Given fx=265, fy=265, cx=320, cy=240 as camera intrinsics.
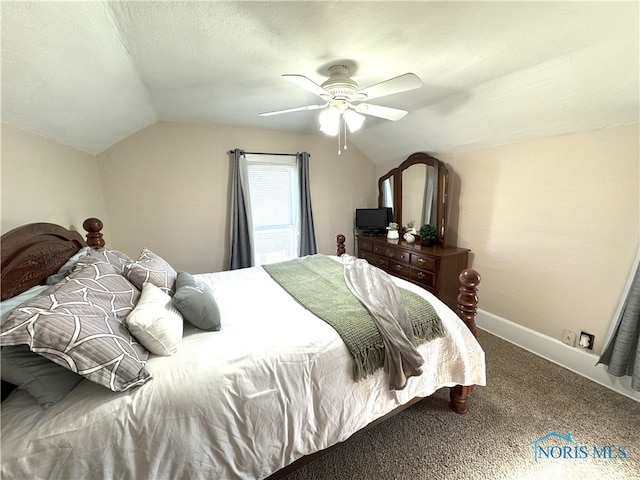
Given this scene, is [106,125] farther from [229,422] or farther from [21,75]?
[229,422]

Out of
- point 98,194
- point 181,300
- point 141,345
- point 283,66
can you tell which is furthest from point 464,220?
point 98,194

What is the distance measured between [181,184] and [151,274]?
1.68 m

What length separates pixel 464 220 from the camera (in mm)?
2951

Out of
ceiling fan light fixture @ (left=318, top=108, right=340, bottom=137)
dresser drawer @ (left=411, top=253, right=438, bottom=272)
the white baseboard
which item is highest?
ceiling fan light fixture @ (left=318, top=108, right=340, bottom=137)

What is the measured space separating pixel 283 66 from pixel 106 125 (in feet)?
5.19

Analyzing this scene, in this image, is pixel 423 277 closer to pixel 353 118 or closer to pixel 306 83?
pixel 353 118

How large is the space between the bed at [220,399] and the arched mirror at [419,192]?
1.62 meters

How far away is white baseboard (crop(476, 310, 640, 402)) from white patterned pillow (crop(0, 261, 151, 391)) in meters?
3.00

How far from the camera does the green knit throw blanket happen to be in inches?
52.5

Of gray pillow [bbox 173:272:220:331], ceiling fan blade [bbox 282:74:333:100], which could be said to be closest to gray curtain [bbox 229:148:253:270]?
ceiling fan blade [bbox 282:74:333:100]

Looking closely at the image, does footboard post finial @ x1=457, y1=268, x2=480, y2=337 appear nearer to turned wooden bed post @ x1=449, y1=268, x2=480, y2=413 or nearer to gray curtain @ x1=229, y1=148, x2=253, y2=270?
turned wooden bed post @ x1=449, y1=268, x2=480, y2=413

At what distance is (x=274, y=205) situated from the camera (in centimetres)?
348

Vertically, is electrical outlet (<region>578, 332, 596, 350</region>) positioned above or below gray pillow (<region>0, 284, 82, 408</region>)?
below

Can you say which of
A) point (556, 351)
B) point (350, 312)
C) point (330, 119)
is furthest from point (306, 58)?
point (556, 351)
